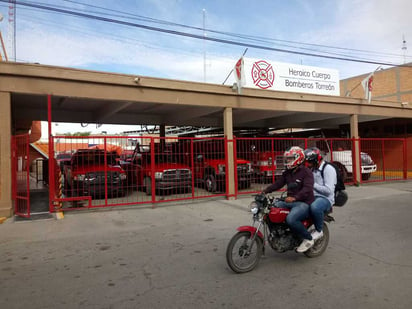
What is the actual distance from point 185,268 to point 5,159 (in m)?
6.38

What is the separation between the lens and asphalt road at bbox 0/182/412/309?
3.82 meters

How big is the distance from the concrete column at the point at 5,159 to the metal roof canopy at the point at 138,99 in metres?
0.44

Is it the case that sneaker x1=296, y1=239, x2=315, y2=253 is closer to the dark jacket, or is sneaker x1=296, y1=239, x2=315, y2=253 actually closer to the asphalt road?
the asphalt road

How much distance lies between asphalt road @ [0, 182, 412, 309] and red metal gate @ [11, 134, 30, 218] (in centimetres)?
99

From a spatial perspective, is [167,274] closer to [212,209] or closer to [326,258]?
[326,258]

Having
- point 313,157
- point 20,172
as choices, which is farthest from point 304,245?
point 20,172

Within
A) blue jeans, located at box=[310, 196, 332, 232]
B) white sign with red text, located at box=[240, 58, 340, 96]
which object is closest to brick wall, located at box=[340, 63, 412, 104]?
white sign with red text, located at box=[240, 58, 340, 96]

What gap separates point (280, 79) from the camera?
1341cm

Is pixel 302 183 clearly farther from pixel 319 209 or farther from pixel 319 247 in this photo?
pixel 319 247

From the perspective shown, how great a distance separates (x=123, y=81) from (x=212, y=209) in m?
4.67

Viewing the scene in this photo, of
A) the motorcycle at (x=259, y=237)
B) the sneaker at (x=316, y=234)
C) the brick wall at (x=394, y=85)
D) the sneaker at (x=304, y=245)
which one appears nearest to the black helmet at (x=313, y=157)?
the motorcycle at (x=259, y=237)

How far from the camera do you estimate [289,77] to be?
44.8 feet

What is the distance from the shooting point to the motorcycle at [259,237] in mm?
4496

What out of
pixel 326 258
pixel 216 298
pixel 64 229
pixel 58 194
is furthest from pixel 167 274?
pixel 58 194
